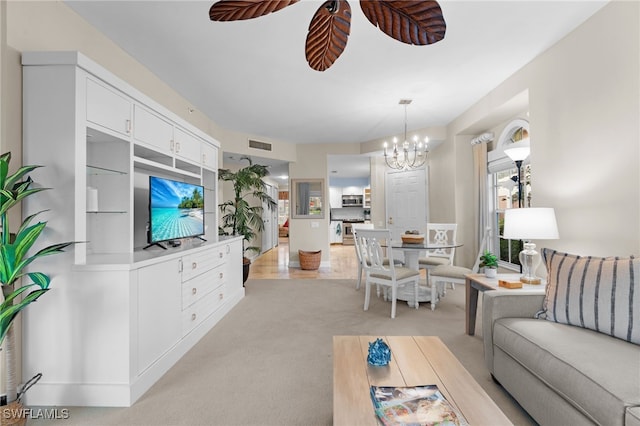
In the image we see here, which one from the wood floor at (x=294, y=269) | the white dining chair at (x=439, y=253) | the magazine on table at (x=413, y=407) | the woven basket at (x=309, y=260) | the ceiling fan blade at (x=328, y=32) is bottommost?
the wood floor at (x=294, y=269)

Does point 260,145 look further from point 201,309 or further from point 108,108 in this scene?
point 108,108

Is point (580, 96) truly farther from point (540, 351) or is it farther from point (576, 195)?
point (540, 351)

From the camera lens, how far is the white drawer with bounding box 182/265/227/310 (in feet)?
8.83

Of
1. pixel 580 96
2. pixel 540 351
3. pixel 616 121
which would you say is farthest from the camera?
pixel 580 96

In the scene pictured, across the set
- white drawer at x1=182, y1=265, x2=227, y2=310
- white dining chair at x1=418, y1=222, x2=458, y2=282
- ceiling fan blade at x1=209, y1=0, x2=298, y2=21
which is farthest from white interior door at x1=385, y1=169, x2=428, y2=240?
ceiling fan blade at x1=209, y1=0, x2=298, y2=21

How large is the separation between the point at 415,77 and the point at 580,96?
1557 mm

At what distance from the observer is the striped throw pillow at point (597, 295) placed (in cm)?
161

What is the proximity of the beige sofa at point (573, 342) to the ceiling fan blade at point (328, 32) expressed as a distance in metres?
1.72

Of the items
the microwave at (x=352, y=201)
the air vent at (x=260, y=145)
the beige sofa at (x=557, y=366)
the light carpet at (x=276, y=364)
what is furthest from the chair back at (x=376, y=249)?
the microwave at (x=352, y=201)

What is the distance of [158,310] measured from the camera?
2266 millimetres

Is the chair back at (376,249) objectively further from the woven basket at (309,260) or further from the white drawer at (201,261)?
the woven basket at (309,260)

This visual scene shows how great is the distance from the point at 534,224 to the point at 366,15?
85.7 inches

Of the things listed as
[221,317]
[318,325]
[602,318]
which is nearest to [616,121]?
[602,318]

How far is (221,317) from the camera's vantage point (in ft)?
11.5
